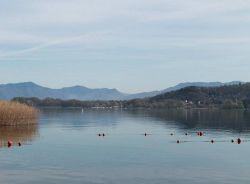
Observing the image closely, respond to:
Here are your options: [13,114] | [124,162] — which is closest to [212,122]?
[13,114]

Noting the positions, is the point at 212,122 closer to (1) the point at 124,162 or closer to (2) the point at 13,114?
(2) the point at 13,114

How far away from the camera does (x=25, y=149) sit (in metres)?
55.2

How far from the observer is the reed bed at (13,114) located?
8750 cm

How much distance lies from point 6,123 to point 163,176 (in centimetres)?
5554

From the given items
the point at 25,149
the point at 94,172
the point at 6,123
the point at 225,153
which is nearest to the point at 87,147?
the point at 25,149

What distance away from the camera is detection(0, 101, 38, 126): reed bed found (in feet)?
287

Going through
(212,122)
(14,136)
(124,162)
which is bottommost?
(124,162)

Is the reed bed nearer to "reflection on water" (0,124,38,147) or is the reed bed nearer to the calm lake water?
"reflection on water" (0,124,38,147)

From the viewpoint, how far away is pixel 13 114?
89688 mm

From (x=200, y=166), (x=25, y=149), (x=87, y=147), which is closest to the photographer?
(x=200, y=166)

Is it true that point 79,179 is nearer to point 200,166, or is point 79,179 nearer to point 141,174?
point 141,174

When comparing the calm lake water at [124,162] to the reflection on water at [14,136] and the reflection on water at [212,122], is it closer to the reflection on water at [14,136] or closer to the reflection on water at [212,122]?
the reflection on water at [14,136]

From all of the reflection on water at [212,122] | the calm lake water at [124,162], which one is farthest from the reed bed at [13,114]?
the reflection on water at [212,122]

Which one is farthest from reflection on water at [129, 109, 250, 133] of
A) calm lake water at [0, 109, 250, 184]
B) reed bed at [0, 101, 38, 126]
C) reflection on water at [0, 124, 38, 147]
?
reflection on water at [0, 124, 38, 147]
